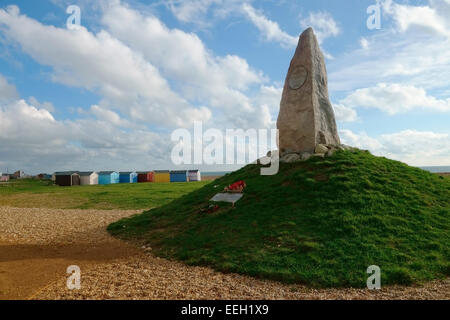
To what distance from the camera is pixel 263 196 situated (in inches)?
558

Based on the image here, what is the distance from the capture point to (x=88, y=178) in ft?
213

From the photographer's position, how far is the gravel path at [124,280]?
727cm

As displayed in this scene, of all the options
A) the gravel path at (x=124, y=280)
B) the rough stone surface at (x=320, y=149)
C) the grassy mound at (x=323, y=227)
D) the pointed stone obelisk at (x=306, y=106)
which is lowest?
the gravel path at (x=124, y=280)

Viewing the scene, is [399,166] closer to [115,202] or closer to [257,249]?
[257,249]

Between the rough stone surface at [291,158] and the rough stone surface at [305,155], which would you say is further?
the rough stone surface at [291,158]

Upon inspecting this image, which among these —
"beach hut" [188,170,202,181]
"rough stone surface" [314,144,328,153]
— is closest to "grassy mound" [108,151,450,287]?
"rough stone surface" [314,144,328,153]

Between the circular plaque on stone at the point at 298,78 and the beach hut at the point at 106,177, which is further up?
the circular plaque on stone at the point at 298,78

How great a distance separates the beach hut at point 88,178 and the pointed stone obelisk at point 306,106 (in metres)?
57.6

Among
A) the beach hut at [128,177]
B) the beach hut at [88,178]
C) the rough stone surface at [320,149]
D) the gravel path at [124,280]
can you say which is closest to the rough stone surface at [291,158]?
the rough stone surface at [320,149]

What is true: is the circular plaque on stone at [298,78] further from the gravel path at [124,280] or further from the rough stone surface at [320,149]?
the gravel path at [124,280]

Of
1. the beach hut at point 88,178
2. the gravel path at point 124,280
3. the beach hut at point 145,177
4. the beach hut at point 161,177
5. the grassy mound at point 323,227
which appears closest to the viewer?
the gravel path at point 124,280

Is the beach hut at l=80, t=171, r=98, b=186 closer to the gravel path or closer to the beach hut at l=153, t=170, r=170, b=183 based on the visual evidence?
the beach hut at l=153, t=170, r=170, b=183

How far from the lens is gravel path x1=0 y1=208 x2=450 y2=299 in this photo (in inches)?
286
